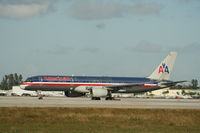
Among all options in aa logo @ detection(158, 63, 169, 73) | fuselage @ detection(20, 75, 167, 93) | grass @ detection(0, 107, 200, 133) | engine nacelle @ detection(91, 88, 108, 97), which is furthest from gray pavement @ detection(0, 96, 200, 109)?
aa logo @ detection(158, 63, 169, 73)

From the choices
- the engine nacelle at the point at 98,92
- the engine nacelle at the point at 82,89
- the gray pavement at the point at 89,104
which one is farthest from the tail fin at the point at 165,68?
the gray pavement at the point at 89,104

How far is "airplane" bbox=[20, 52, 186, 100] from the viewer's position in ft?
212

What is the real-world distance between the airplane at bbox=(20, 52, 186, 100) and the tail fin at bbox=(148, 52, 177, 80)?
297 mm

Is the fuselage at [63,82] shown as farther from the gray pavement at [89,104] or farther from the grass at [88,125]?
the grass at [88,125]

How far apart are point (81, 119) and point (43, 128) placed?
220 inches

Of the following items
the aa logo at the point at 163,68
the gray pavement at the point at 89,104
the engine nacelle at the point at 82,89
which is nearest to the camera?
the gray pavement at the point at 89,104

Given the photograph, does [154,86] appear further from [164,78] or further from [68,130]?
[68,130]

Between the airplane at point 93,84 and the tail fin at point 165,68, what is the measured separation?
0.30 metres

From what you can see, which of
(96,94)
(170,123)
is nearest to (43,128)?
(170,123)

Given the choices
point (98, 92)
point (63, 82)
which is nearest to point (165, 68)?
point (98, 92)

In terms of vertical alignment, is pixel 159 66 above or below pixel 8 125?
above

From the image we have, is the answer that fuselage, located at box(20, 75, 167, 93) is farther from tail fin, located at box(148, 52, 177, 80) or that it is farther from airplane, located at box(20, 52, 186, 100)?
tail fin, located at box(148, 52, 177, 80)

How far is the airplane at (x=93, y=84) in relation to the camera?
64750 mm

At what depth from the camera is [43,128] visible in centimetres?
2175
